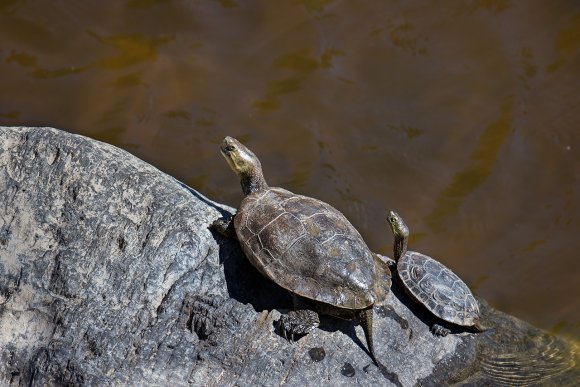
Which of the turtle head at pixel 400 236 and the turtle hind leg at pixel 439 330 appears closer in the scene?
the turtle hind leg at pixel 439 330

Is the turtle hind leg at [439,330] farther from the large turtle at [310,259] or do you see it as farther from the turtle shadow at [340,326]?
the turtle shadow at [340,326]

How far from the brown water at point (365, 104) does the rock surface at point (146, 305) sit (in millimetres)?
1806

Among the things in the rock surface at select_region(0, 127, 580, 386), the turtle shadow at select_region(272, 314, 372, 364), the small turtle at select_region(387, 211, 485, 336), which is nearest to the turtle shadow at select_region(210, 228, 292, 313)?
the rock surface at select_region(0, 127, 580, 386)

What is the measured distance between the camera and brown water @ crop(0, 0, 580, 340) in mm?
5836

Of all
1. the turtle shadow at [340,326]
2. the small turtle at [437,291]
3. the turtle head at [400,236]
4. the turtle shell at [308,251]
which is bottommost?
the turtle shadow at [340,326]

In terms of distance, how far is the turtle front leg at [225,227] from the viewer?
148 inches

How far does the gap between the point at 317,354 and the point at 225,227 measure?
2.90 ft

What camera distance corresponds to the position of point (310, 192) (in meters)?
5.93

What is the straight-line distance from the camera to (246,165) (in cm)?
443

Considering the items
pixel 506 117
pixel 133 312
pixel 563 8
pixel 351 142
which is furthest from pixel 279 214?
pixel 563 8

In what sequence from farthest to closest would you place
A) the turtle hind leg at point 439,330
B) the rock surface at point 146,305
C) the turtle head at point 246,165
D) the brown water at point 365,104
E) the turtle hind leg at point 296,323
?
1. the brown water at point 365,104
2. the turtle head at point 246,165
3. the turtle hind leg at point 439,330
4. the turtle hind leg at point 296,323
5. the rock surface at point 146,305

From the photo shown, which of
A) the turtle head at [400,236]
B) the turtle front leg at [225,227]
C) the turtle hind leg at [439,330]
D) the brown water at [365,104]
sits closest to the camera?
the turtle front leg at [225,227]

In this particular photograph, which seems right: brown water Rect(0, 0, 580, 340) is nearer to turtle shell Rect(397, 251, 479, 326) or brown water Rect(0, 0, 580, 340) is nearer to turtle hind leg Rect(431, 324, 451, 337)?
turtle shell Rect(397, 251, 479, 326)

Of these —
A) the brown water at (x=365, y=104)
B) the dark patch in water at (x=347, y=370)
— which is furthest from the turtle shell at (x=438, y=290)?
the brown water at (x=365, y=104)
